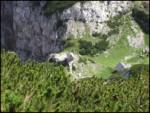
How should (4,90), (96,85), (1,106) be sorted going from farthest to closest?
(96,85), (4,90), (1,106)

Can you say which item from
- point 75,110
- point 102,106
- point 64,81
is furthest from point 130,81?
point 75,110

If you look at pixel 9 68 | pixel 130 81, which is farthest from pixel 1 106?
pixel 130 81

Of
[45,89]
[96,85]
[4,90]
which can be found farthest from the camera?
[96,85]

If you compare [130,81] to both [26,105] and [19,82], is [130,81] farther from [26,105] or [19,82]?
[26,105]

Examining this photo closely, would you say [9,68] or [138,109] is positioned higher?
[9,68]

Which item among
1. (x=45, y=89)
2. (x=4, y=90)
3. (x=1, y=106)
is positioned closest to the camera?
(x=1, y=106)

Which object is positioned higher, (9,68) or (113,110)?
(9,68)

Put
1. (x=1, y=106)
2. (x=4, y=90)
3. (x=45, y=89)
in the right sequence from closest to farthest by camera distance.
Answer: (x=1, y=106) → (x=4, y=90) → (x=45, y=89)

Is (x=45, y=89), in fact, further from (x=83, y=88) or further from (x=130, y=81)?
(x=130, y=81)

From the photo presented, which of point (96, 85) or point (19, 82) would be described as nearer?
point (19, 82)
